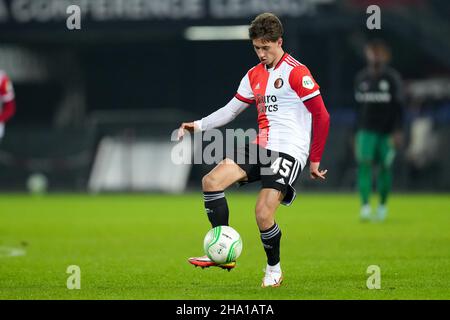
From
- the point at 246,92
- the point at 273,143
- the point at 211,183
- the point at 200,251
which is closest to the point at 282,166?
the point at 273,143

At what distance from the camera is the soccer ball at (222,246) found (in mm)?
8750

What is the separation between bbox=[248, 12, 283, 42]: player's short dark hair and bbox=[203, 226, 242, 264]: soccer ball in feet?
5.41

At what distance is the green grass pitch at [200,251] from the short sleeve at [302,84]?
160 cm

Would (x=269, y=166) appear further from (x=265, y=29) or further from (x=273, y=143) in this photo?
(x=265, y=29)

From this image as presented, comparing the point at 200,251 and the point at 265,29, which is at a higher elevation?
the point at 265,29

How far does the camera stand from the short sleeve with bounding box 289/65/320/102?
29.0 feet

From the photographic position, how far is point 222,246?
874 centimetres

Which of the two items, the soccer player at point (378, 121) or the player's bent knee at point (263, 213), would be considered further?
the soccer player at point (378, 121)

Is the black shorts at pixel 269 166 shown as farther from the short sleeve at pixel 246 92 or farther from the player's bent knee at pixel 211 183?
the short sleeve at pixel 246 92

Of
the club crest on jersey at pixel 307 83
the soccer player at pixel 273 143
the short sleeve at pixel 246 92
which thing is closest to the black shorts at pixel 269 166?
the soccer player at pixel 273 143

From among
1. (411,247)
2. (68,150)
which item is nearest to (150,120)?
(68,150)

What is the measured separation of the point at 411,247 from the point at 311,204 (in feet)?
30.1

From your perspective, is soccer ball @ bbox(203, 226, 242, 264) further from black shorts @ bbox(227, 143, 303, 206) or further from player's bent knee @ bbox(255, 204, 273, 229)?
black shorts @ bbox(227, 143, 303, 206)

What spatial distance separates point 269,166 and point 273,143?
0.70 ft
